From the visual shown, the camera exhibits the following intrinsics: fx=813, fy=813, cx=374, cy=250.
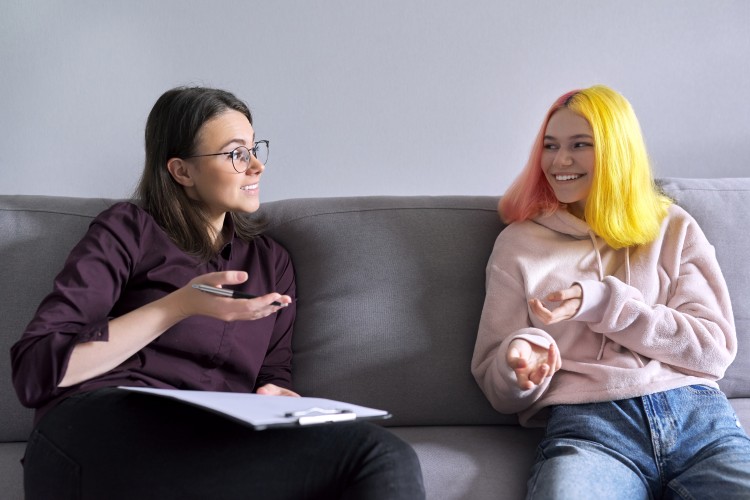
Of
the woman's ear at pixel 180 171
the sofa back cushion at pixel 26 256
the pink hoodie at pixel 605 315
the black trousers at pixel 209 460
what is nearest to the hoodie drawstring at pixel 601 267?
the pink hoodie at pixel 605 315

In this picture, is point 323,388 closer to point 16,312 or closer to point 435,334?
point 435,334

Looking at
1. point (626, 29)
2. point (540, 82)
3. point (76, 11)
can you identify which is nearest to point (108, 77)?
point (76, 11)

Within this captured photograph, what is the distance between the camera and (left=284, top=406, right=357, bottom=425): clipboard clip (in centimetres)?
113

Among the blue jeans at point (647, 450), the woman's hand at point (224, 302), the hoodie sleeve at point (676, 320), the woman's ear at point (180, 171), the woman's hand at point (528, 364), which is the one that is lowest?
the blue jeans at point (647, 450)

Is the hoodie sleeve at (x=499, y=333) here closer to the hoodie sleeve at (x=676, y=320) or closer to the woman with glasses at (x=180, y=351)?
the hoodie sleeve at (x=676, y=320)

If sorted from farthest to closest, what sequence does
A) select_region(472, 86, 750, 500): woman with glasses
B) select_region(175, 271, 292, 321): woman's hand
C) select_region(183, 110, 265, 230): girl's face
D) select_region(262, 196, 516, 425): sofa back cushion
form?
1. select_region(262, 196, 516, 425): sofa back cushion
2. select_region(183, 110, 265, 230): girl's face
3. select_region(472, 86, 750, 500): woman with glasses
4. select_region(175, 271, 292, 321): woman's hand

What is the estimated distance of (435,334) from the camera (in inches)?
70.2

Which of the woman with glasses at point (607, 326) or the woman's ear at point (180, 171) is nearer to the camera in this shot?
the woman with glasses at point (607, 326)

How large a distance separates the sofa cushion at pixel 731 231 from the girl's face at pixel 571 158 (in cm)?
30

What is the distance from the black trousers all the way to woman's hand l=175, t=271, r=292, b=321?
0.16 meters

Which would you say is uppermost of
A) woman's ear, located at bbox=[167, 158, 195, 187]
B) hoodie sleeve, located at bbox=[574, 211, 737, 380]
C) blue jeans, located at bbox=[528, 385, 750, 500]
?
woman's ear, located at bbox=[167, 158, 195, 187]

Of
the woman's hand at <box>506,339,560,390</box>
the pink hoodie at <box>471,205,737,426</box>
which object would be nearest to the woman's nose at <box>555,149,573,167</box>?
the pink hoodie at <box>471,205,737,426</box>

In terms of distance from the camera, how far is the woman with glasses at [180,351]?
3.88 feet

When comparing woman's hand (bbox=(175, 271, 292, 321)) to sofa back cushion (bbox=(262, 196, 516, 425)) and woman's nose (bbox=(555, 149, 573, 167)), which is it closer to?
sofa back cushion (bbox=(262, 196, 516, 425))
